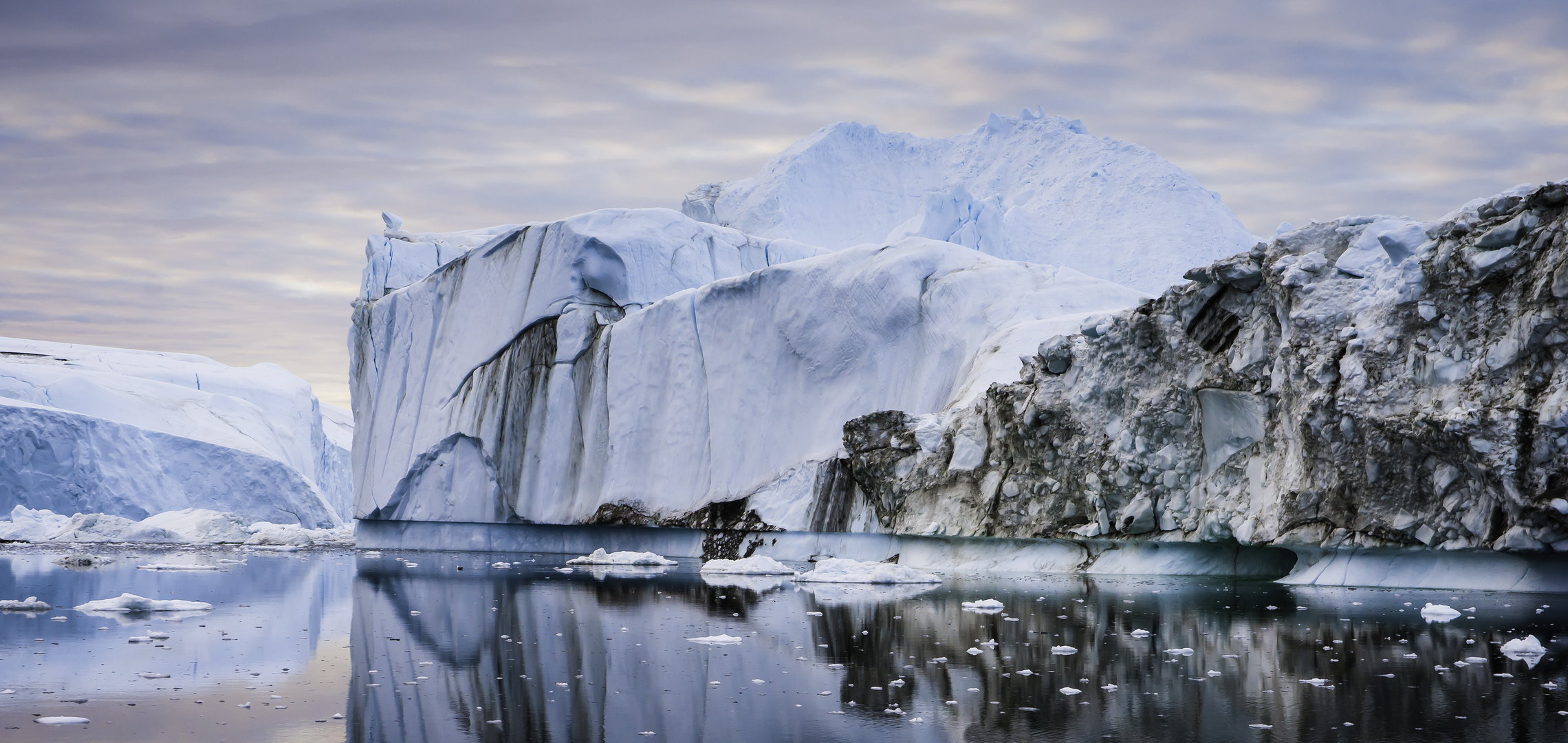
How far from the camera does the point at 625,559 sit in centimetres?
1919

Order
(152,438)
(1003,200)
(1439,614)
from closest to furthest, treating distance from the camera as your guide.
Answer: (1439,614) → (1003,200) → (152,438)

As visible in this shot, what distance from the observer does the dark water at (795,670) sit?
5000 mm

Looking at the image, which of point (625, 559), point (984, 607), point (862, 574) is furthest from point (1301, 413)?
point (625, 559)

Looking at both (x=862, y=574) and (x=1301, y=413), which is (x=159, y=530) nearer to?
(x=862, y=574)

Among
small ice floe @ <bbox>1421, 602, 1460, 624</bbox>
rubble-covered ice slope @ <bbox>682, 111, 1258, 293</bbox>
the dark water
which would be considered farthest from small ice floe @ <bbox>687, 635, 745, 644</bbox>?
rubble-covered ice slope @ <bbox>682, 111, 1258, 293</bbox>

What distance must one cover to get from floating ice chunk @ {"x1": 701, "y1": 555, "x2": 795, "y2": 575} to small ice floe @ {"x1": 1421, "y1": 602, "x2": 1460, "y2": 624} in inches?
347

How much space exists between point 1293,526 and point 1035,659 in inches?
287

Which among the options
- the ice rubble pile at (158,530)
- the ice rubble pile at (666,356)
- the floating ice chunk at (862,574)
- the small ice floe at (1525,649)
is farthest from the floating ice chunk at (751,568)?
the ice rubble pile at (158,530)

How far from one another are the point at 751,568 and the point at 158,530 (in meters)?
16.2

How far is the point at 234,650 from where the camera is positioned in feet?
24.7

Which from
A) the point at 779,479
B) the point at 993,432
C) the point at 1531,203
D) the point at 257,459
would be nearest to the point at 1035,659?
the point at 1531,203

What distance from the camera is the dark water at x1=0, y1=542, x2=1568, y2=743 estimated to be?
5.00 metres

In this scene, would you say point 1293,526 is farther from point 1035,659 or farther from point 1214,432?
point 1035,659

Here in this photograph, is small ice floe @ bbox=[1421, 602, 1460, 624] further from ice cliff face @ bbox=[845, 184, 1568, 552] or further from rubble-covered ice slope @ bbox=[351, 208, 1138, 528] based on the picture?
rubble-covered ice slope @ bbox=[351, 208, 1138, 528]
